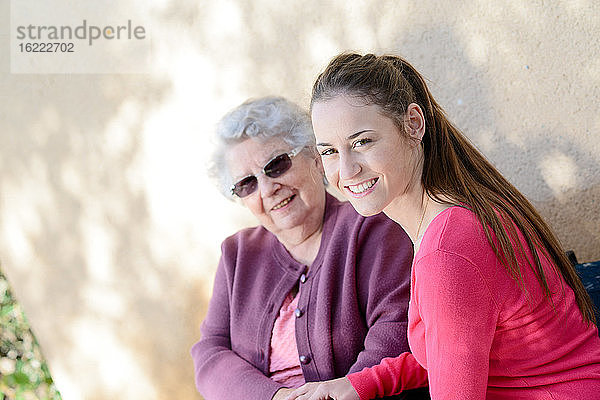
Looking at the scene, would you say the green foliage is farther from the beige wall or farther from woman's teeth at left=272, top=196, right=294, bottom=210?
woman's teeth at left=272, top=196, right=294, bottom=210

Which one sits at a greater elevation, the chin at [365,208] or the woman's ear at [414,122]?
the woman's ear at [414,122]

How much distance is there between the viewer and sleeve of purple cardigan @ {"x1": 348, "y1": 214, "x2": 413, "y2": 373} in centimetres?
234

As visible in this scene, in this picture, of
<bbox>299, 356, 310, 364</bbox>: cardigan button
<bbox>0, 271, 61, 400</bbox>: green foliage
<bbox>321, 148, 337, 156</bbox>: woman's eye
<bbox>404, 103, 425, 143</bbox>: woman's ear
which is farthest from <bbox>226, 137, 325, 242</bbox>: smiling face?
<bbox>0, 271, 61, 400</bbox>: green foliage

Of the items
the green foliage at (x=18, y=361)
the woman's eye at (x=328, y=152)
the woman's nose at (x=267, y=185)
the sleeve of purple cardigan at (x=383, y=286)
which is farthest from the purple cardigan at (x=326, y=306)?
the green foliage at (x=18, y=361)

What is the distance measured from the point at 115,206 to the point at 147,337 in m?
0.67

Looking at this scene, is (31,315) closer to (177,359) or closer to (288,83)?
(177,359)

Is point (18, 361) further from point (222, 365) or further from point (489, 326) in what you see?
point (489, 326)

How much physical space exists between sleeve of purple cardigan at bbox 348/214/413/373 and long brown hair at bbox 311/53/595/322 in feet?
1.90

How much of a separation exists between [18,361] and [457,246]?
12.2 ft

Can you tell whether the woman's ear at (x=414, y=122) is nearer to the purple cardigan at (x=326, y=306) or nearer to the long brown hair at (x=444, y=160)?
the long brown hair at (x=444, y=160)

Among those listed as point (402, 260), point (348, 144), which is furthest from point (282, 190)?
point (348, 144)

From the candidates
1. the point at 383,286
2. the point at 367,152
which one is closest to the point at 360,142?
the point at 367,152

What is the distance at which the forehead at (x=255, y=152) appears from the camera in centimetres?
263

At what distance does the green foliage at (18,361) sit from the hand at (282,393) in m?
2.31
